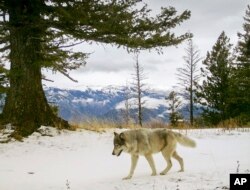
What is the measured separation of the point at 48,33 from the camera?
13.7 m

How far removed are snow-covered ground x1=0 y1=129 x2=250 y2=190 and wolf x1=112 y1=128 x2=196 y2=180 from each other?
39cm

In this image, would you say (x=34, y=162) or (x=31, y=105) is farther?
(x=31, y=105)

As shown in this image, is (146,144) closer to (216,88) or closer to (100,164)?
(100,164)

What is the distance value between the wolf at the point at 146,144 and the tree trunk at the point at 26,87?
5.42m

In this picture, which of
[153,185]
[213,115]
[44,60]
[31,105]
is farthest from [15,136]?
[213,115]

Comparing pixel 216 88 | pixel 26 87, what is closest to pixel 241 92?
pixel 216 88

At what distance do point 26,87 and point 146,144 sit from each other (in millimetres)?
6441

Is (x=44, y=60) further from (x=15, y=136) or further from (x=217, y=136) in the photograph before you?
(x=217, y=136)

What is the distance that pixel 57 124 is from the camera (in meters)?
14.8

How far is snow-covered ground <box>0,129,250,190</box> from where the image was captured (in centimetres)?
820

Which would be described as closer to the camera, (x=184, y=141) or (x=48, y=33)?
(x=184, y=141)

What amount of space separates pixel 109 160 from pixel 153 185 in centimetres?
477

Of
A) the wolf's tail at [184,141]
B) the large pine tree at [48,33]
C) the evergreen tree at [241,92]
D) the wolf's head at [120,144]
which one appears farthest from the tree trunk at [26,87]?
the evergreen tree at [241,92]

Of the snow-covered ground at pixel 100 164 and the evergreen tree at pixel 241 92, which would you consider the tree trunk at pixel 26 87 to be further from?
the evergreen tree at pixel 241 92
